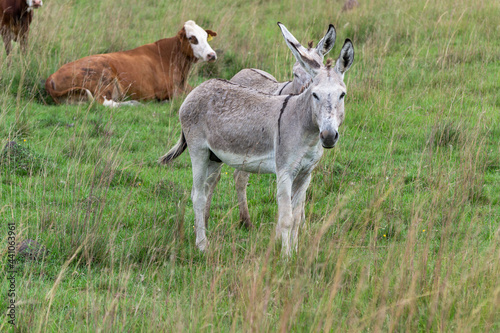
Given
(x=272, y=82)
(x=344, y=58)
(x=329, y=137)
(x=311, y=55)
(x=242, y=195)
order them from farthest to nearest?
(x=272, y=82), (x=242, y=195), (x=311, y=55), (x=344, y=58), (x=329, y=137)

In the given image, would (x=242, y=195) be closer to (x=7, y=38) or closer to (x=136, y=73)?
(x=136, y=73)

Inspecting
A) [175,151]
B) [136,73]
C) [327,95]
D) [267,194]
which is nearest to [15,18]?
[136,73]

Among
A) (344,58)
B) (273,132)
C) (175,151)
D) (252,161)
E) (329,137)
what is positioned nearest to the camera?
(329,137)

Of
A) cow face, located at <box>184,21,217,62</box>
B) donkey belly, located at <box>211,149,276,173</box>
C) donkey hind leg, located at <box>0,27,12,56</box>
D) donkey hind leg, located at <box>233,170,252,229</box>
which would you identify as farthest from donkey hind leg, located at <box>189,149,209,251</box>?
donkey hind leg, located at <box>0,27,12,56</box>

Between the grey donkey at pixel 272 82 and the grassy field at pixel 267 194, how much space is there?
0.16 metres

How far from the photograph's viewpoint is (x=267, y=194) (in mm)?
5766

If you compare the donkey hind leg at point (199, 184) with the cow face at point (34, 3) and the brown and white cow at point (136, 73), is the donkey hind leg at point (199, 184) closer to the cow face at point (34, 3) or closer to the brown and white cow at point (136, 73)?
the brown and white cow at point (136, 73)

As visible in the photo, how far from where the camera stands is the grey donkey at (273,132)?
3.96m

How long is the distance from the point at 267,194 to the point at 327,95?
208 cm

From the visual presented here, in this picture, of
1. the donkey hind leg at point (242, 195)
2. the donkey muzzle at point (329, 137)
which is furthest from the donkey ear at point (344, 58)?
the donkey hind leg at point (242, 195)

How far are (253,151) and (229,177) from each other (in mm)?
1789

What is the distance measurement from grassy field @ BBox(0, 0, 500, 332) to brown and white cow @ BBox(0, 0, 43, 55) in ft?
0.94

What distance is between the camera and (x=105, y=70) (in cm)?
850

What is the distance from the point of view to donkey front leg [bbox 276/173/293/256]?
13.7 ft
